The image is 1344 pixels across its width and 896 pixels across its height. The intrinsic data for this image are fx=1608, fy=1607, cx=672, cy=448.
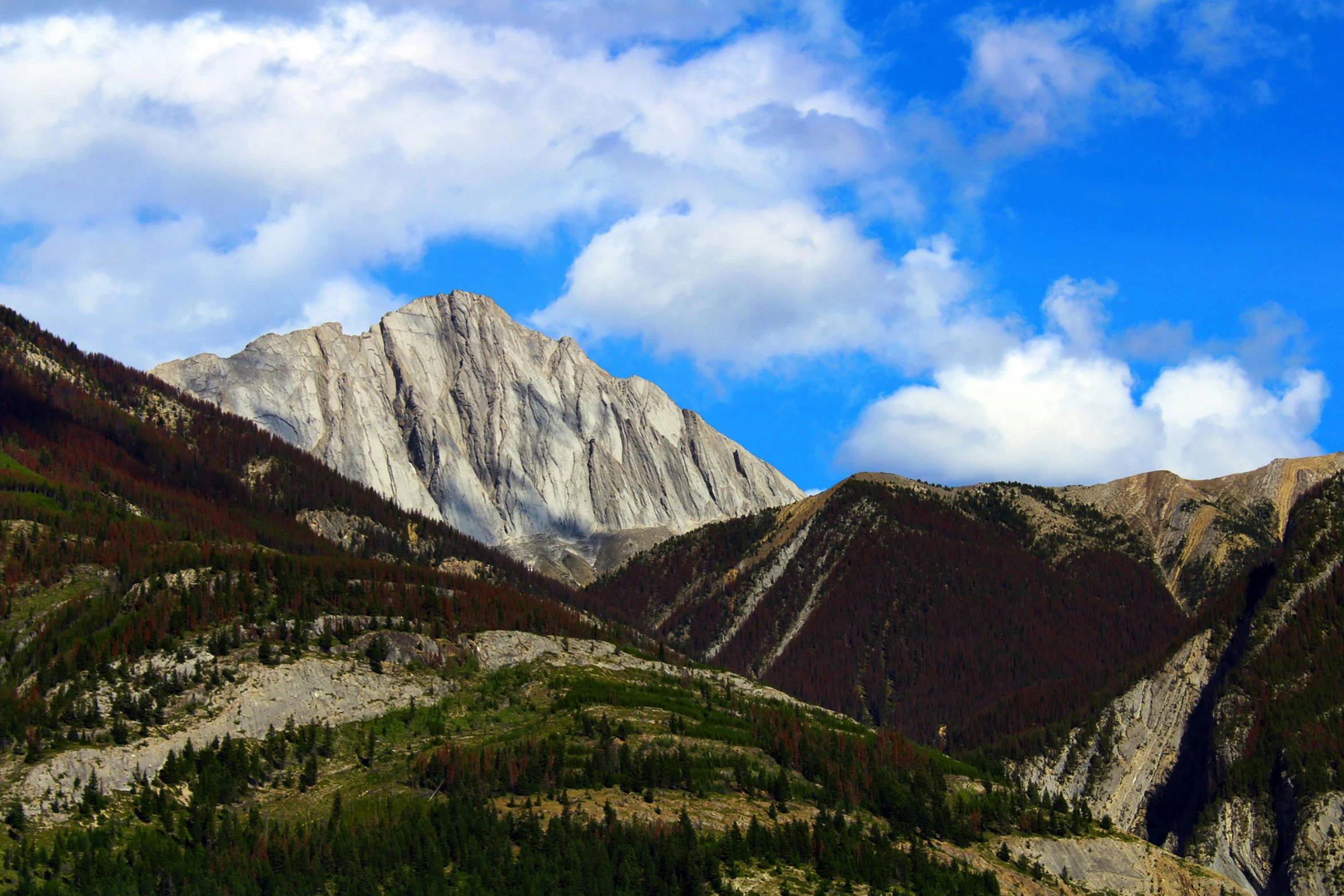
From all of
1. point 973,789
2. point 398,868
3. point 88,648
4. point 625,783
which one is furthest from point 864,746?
point 88,648

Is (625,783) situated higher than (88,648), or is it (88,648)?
(88,648)

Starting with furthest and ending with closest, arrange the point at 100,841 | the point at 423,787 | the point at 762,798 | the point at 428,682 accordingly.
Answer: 1. the point at 428,682
2. the point at 762,798
3. the point at 423,787
4. the point at 100,841

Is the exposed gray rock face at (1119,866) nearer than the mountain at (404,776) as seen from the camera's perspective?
No

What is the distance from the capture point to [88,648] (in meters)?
168

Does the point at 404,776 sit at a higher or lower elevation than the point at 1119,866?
higher

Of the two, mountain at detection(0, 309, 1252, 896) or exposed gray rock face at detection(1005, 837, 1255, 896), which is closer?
mountain at detection(0, 309, 1252, 896)

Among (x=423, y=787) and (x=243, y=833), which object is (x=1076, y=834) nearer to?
(x=423, y=787)

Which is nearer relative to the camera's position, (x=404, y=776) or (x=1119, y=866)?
(x=404, y=776)

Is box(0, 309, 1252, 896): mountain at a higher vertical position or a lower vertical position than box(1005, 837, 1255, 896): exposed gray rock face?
higher

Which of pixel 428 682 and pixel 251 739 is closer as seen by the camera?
pixel 251 739

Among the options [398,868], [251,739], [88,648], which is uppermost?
[88,648]

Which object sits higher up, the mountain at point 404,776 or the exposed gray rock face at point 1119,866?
the mountain at point 404,776

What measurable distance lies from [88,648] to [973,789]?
104211 millimetres

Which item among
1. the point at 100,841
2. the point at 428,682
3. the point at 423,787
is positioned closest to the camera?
the point at 100,841
